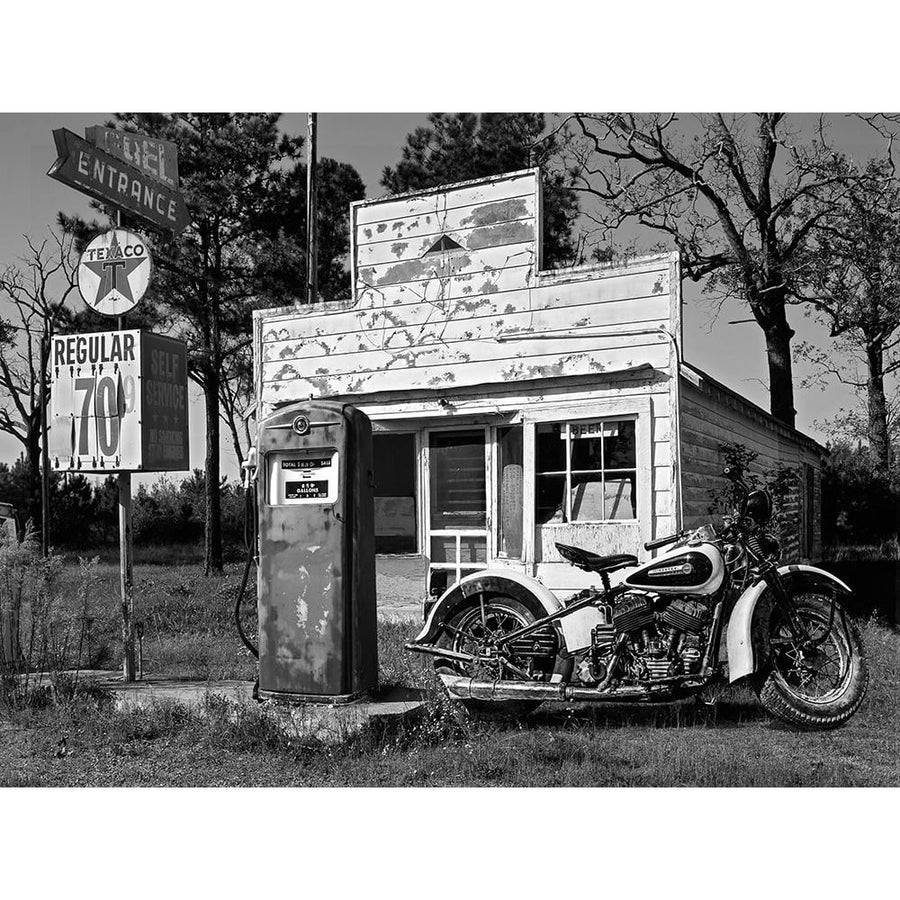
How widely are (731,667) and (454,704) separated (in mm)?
1357

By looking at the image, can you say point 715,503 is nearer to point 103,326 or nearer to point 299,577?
point 299,577

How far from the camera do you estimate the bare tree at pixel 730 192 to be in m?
5.14

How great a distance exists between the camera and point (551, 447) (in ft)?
19.7

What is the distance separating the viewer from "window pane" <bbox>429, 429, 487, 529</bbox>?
6262 mm

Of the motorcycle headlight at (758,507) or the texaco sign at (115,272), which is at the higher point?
the texaco sign at (115,272)

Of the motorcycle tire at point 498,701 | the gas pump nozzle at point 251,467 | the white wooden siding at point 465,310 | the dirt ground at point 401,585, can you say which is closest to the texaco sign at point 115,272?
the gas pump nozzle at point 251,467

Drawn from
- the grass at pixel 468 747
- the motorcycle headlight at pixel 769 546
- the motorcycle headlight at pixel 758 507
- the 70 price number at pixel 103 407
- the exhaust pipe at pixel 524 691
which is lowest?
the grass at pixel 468 747

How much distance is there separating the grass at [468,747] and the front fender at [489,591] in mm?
361

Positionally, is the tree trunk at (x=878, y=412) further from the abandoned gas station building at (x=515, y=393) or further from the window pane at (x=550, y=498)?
the window pane at (x=550, y=498)

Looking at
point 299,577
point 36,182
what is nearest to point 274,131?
point 36,182

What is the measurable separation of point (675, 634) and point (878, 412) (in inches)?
64.3

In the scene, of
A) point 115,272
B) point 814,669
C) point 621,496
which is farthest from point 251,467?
point 814,669

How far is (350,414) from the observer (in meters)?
4.37

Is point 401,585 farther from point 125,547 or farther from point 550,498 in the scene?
point 125,547
